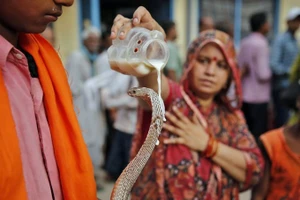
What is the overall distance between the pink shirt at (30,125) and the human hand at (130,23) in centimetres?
28

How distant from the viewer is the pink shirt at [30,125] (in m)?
0.93

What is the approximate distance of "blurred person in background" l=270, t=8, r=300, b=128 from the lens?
4.79m

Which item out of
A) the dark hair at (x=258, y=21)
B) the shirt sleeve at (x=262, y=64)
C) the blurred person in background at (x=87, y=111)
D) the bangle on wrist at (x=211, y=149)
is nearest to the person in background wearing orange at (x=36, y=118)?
the bangle on wrist at (x=211, y=149)

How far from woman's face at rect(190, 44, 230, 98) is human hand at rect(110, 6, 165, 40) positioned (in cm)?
62

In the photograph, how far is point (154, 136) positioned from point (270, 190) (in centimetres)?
108

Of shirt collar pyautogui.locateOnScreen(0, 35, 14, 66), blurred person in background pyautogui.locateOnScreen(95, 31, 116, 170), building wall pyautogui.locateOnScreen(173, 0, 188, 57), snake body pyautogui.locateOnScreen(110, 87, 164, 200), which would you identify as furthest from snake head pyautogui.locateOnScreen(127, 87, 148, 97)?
building wall pyautogui.locateOnScreen(173, 0, 188, 57)

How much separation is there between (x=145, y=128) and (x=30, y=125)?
843mm

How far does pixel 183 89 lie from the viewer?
1.86m

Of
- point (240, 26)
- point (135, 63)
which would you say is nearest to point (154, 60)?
point (135, 63)

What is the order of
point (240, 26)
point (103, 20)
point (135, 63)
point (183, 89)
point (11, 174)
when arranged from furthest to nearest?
point (240, 26)
point (103, 20)
point (183, 89)
point (135, 63)
point (11, 174)

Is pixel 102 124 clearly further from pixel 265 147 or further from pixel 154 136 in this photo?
pixel 154 136

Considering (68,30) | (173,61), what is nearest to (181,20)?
(68,30)

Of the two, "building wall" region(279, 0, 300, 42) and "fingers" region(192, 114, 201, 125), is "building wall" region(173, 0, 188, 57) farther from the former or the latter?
"fingers" region(192, 114, 201, 125)

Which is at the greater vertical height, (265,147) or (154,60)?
(154,60)
